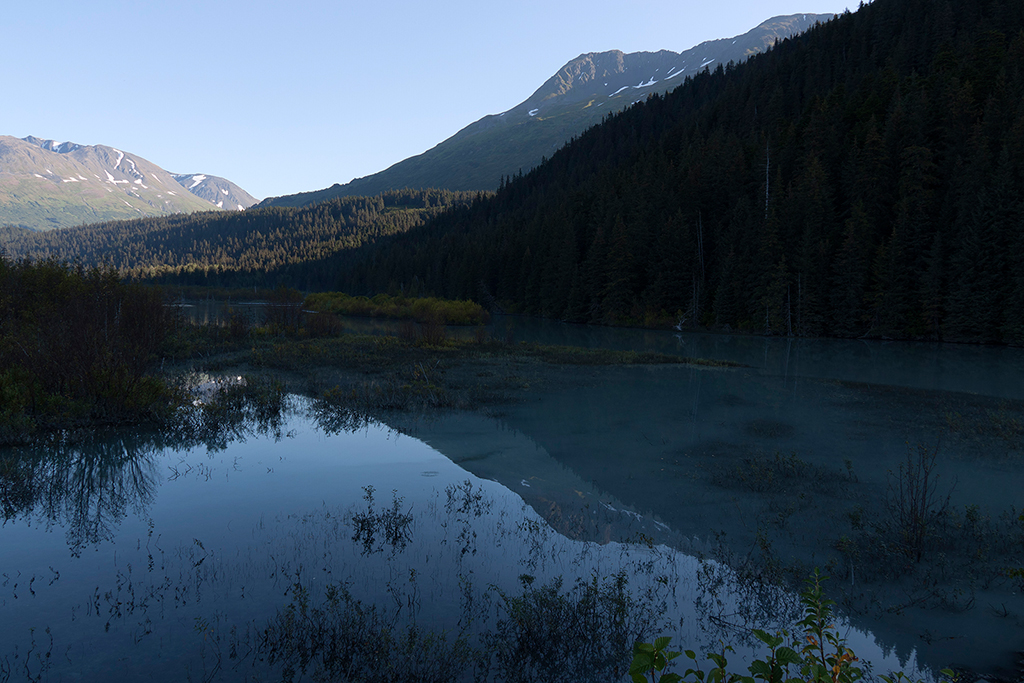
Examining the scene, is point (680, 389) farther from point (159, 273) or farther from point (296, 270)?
point (159, 273)

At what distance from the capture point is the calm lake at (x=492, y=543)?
5598 millimetres

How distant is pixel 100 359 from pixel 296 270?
152517 millimetres

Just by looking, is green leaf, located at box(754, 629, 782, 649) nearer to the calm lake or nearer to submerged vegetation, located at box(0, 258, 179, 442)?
the calm lake

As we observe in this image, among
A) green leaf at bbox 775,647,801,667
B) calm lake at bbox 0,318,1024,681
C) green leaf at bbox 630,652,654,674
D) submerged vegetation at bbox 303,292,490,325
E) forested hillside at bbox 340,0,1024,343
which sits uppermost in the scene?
forested hillside at bbox 340,0,1024,343

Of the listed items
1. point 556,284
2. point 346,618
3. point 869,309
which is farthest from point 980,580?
point 556,284

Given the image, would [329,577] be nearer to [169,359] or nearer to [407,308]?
[169,359]

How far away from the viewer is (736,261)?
170 ft

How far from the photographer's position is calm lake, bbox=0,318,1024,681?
5598mm

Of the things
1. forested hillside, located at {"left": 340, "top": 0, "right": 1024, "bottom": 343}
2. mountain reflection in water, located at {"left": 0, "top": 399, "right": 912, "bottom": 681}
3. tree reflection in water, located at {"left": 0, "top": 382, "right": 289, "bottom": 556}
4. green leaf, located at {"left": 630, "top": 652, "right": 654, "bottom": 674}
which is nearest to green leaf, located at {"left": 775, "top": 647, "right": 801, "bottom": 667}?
green leaf, located at {"left": 630, "top": 652, "right": 654, "bottom": 674}

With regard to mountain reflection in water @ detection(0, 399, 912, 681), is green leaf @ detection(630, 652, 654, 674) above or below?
above

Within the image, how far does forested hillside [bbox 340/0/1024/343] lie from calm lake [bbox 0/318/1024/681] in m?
33.0

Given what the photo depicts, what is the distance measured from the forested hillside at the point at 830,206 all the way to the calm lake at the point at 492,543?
32968mm

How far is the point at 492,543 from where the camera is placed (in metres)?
8.28

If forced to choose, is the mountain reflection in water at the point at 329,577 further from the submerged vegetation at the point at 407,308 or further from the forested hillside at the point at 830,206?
the forested hillside at the point at 830,206
